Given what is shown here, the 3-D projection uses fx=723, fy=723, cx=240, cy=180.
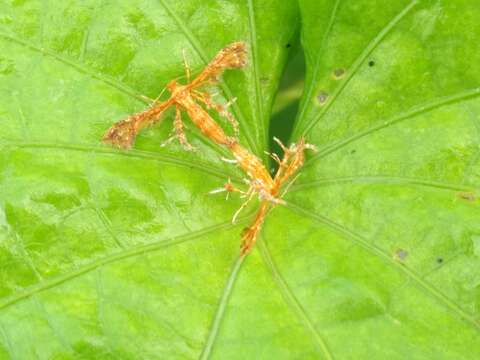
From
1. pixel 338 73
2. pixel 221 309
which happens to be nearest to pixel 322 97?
pixel 338 73

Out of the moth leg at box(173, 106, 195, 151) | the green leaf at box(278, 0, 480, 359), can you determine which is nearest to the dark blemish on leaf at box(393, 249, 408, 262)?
the green leaf at box(278, 0, 480, 359)

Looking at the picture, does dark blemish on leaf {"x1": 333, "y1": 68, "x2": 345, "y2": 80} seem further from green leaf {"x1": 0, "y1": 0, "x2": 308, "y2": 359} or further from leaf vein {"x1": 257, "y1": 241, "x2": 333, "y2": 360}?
leaf vein {"x1": 257, "y1": 241, "x2": 333, "y2": 360}

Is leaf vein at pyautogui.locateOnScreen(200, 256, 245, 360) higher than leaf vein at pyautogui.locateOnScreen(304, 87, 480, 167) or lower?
lower

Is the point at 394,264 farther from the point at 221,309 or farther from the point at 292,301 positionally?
the point at 221,309

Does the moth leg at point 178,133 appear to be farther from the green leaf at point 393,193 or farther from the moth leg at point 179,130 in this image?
Answer: the green leaf at point 393,193

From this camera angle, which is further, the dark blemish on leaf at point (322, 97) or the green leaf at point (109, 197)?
the dark blemish on leaf at point (322, 97)

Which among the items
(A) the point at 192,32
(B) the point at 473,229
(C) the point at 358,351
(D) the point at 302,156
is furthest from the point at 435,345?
(A) the point at 192,32

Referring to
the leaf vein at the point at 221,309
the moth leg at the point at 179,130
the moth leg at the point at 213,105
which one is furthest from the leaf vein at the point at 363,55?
the leaf vein at the point at 221,309
